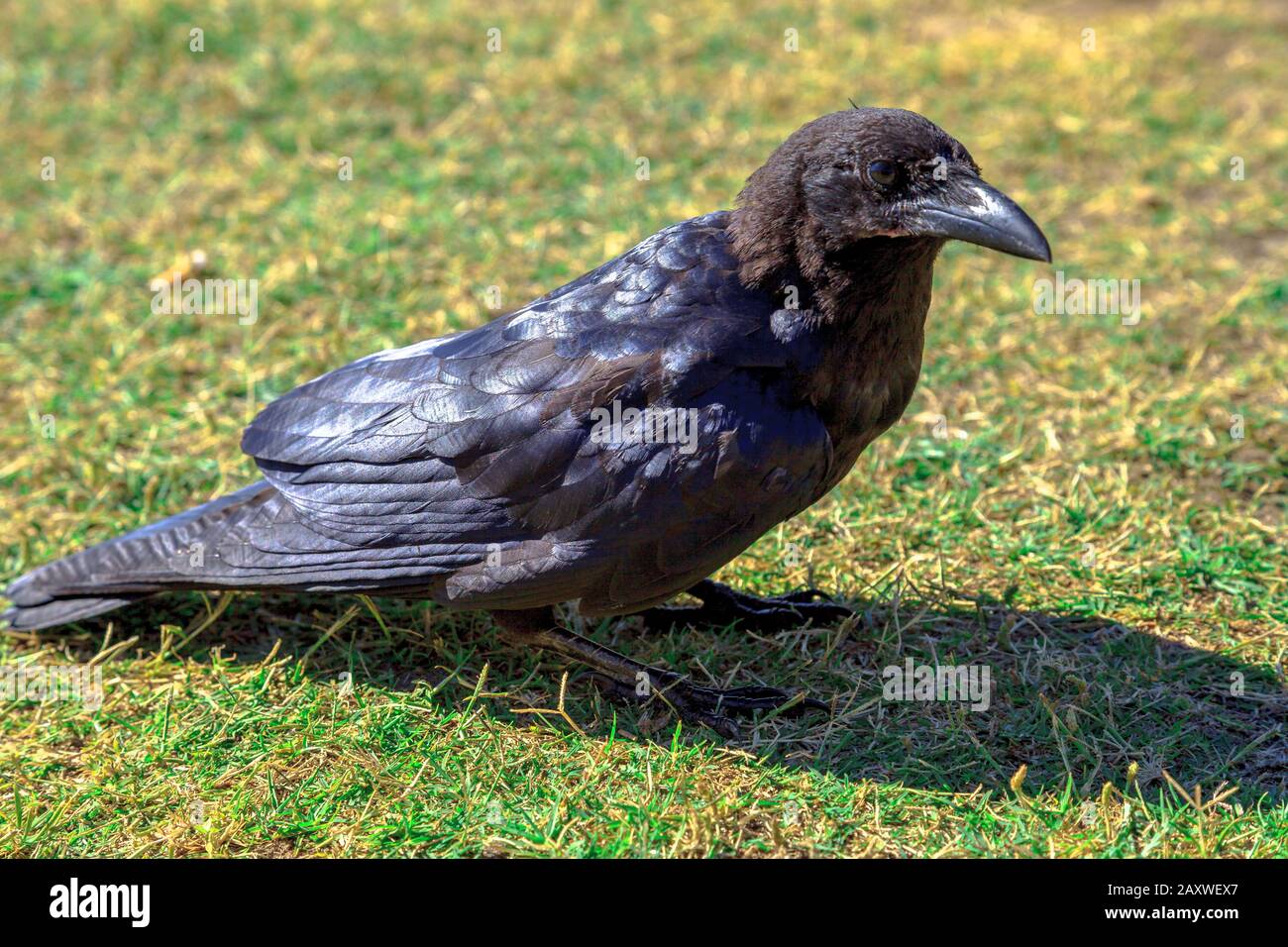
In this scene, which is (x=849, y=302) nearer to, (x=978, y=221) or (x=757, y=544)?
(x=978, y=221)

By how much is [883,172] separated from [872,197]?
66mm

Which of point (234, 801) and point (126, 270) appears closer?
point (234, 801)

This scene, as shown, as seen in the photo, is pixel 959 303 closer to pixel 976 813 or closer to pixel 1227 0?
Answer: pixel 976 813

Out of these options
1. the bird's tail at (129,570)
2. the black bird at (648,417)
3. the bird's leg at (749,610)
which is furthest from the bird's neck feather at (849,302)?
the bird's tail at (129,570)

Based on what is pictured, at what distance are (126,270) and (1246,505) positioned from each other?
15.3ft

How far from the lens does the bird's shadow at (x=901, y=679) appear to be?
3467 mm

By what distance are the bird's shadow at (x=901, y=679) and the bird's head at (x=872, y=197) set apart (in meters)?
1.16

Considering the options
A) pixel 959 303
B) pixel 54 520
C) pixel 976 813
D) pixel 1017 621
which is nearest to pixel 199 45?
pixel 54 520

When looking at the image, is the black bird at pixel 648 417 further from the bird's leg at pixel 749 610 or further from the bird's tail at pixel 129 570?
the bird's leg at pixel 749 610

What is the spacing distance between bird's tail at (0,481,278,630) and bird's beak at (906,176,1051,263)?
6.47ft

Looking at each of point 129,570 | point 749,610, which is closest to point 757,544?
point 749,610

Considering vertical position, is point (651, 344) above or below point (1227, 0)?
below

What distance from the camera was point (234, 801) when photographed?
3.44m

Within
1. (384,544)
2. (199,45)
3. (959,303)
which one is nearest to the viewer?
(384,544)
